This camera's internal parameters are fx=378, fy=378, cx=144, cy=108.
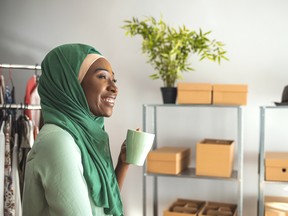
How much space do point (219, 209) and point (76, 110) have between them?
5.49 feet

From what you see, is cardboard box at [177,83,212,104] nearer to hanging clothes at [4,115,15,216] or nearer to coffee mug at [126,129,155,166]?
hanging clothes at [4,115,15,216]

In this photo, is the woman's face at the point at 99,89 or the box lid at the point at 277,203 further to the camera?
the box lid at the point at 277,203

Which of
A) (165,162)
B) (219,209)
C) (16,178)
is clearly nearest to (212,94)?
(165,162)

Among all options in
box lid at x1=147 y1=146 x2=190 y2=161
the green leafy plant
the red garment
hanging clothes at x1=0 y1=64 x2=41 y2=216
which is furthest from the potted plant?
hanging clothes at x1=0 y1=64 x2=41 y2=216

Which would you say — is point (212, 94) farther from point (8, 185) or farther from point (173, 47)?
point (8, 185)

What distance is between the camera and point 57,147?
0.89m

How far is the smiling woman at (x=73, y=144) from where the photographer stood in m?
0.88

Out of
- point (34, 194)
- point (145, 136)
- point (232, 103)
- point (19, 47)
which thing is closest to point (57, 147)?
point (34, 194)

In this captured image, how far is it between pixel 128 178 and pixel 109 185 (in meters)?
1.90

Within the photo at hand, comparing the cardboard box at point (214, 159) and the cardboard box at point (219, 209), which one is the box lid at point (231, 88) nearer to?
the cardboard box at point (214, 159)

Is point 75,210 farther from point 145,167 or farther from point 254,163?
point 254,163

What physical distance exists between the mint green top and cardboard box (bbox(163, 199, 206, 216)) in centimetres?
149

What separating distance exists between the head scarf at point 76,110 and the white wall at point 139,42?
68.8 inches

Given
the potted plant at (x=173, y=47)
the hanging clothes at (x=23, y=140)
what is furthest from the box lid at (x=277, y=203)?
the hanging clothes at (x=23, y=140)
